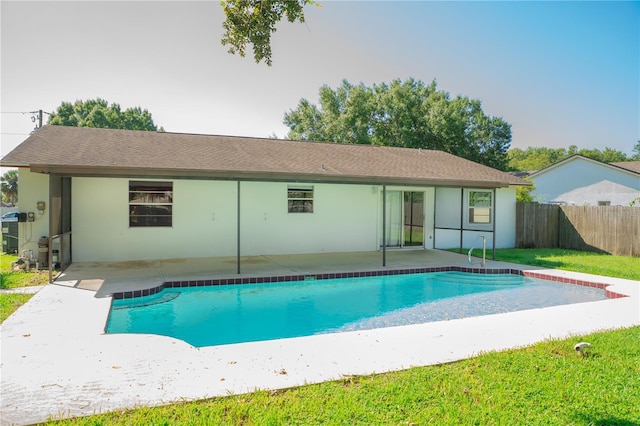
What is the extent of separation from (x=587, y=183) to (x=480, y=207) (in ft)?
44.8

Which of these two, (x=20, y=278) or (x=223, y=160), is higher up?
(x=223, y=160)

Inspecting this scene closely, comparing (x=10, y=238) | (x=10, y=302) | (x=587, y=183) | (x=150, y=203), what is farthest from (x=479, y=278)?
(x=587, y=183)

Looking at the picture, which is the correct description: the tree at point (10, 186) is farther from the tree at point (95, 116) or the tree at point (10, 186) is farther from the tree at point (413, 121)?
the tree at point (413, 121)

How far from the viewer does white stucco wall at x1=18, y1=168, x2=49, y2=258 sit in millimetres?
9969

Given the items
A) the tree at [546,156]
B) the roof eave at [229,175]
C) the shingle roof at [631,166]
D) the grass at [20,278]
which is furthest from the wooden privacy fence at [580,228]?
the tree at [546,156]

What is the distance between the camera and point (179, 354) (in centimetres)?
429

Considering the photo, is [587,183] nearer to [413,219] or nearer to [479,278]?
[413,219]

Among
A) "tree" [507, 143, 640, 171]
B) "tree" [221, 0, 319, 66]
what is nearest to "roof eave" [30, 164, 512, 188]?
"tree" [221, 0, 319, 66]

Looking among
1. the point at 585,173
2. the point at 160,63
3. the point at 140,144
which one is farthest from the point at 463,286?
the point at 585,173

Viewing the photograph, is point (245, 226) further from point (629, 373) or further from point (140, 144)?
point (629, 373)

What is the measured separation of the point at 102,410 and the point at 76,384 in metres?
0.66

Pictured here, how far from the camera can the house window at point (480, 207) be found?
14.5 metres

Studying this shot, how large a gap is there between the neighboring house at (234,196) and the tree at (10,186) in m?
37.7

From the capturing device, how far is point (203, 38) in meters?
11.1
